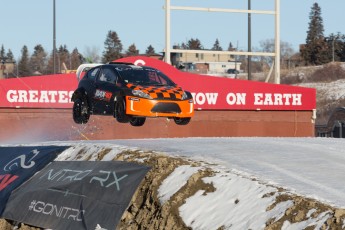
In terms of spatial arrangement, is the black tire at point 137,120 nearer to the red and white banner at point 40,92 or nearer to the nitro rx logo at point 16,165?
the nitro rx logo at point 16,165

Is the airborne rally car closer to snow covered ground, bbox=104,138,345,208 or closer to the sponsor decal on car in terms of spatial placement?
the sponsor decal on car

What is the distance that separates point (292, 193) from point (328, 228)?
5.13 ft

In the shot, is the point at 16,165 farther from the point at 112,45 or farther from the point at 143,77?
the point at 112,45

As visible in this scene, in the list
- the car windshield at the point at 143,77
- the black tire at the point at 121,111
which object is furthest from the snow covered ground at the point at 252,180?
the car windshield at the point at 143,77

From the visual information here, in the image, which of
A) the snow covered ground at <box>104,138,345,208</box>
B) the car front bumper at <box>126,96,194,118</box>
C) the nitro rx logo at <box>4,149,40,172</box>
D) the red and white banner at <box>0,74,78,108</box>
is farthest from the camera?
the red and white banner at <box>0,74,78,108</box>

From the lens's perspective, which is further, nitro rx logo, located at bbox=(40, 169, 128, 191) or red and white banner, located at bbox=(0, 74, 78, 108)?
red and white banner, located at bbox=(0, 74, 78, 108)

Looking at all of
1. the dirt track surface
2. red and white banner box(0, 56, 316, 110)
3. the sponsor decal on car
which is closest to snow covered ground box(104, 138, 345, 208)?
the dirt track surface

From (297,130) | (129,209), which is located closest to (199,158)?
(129,209)

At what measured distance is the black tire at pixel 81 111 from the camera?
2120 cm

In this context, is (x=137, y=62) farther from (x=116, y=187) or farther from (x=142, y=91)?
(x=116, y=187)

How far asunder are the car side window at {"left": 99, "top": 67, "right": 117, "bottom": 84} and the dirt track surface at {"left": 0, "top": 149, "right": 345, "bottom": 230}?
3.88m

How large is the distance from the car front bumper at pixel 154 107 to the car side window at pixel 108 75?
4.22 feet

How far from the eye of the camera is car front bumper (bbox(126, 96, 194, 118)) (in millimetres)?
19172

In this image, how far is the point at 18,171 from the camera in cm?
1841
